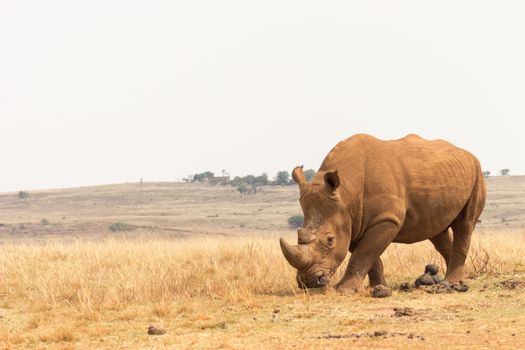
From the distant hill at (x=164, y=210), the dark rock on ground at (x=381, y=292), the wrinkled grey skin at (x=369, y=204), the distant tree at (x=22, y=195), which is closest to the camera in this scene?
the dark rock on ground at (x=381, y=292)

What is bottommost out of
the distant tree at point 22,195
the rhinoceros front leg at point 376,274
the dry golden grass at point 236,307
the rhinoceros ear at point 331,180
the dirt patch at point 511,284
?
the dirt patch at point 511,284

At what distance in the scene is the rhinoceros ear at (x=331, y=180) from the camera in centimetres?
910

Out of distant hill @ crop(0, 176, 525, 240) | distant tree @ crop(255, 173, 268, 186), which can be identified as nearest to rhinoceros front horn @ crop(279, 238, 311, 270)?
distant hill @ crop(0, 176, 525, 240)

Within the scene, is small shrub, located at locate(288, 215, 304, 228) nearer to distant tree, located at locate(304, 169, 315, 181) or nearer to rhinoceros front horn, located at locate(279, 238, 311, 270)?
distant tree, located at locate(304, 169, 315, 181)

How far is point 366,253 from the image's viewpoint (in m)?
9.34

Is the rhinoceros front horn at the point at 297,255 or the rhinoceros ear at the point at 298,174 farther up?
the rhinoceros ear at the point at 298,174

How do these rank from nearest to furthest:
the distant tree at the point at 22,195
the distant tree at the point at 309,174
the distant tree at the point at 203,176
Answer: the distant tree at the point at 309,174 < the distant tree at the point at 22,195 < the distant tree at the point at 203,176

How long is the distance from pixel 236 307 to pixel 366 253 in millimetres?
1676

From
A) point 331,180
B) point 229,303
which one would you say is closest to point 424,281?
point 331,180

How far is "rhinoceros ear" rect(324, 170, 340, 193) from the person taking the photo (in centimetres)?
910

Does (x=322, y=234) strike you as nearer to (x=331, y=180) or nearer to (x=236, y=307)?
(x=331, y=180)

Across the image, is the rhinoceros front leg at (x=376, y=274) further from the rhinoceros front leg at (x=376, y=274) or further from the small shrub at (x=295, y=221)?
the small shrub at (x=295, y=221)

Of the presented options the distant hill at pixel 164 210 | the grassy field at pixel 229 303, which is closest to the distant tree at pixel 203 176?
the distant hill at pixel 164 210

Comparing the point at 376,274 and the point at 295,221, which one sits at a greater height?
the point at 376,274
